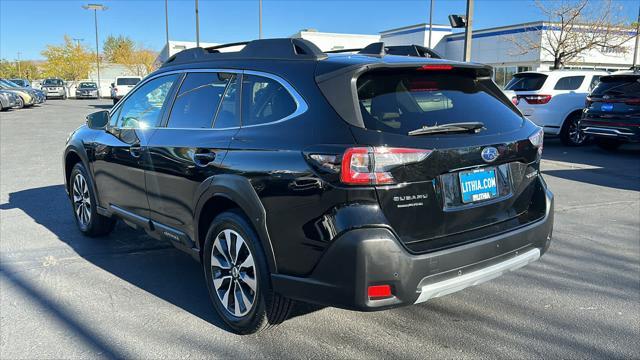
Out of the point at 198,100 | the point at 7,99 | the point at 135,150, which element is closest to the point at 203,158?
the point at 198,100

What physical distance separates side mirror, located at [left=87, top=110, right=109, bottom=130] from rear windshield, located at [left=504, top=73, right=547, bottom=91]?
1028cm

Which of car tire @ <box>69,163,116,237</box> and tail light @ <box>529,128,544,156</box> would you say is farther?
car tire @ <box>69,163,116,237</box>

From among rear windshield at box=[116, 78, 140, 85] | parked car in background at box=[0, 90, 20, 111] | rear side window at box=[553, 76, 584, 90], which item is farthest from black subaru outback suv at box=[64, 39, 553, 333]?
rear windshield at box=[116, 78, 140, 85]

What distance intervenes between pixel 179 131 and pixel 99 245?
209 cm

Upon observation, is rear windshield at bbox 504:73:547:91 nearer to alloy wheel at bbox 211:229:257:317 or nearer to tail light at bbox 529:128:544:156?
tail light at bbox 529:128:544:156

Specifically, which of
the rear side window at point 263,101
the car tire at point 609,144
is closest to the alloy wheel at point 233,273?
the rear side window at point 263,101

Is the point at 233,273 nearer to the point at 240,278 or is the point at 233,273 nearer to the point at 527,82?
the point at 240,278

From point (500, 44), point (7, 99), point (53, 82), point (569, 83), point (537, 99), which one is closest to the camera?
point (537, 99)

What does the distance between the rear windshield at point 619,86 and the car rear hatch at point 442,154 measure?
840 cm

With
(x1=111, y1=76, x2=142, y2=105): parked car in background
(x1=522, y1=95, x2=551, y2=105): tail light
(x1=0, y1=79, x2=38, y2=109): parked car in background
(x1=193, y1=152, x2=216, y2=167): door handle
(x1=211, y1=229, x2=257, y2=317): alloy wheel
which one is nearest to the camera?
(x1=211, y1=229, x2=257, y2=317): alloy wheel

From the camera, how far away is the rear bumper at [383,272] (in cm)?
265

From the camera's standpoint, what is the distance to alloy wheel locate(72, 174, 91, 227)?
209 inches

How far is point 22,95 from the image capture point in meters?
28.5

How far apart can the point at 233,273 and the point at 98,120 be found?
2.47 meters
